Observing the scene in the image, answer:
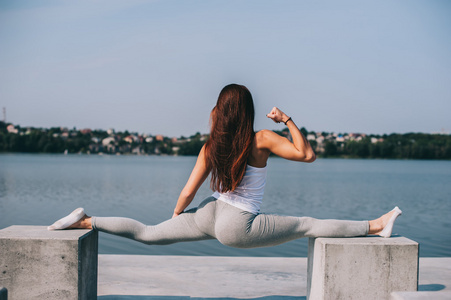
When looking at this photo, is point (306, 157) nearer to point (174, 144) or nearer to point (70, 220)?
point (70, 220)

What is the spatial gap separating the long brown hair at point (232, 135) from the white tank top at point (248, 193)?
6cm

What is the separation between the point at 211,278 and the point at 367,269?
5.78 feet

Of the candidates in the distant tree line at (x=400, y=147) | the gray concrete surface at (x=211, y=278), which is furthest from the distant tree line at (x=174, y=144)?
the gray concrete surface at (x=211, y=278)

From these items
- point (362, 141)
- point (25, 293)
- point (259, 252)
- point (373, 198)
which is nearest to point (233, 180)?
point (25, 293)

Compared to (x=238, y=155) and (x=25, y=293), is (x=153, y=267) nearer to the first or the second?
(x=25, y=293)

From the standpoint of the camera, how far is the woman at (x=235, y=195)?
3297mm

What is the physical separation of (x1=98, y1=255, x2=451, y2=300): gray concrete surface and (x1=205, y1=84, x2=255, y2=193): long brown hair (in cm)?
131

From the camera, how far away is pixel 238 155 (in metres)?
3.30

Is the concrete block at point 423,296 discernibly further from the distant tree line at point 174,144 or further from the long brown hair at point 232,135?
the distant tree line at point 174,144

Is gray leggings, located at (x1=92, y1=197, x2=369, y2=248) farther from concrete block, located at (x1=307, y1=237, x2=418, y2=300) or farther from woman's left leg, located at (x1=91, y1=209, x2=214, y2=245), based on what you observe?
concrete block, located at (x1=307, y1=237, x2=418, y2=300)

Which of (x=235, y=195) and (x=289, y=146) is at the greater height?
(x=289, y=146)

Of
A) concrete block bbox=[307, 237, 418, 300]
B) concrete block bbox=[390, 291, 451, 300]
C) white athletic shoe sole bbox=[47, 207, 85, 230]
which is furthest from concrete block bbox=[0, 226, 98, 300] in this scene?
concrete block bbox=[390, 291, 451, 300]

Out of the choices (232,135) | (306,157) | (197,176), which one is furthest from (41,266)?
(306,157)

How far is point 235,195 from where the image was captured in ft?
11.0
